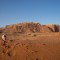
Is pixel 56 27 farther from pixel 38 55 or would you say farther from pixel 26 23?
pixel 38 55

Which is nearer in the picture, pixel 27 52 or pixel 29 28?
pixel 27 52

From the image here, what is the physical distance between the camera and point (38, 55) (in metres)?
11.1

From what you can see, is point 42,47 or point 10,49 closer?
point 10,49

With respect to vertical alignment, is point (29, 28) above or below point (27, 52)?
above

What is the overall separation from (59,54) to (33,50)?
76.0 inches

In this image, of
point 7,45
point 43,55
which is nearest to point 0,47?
point 7,45

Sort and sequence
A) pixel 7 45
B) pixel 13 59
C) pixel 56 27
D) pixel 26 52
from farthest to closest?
pixel 56 27
pixel 7 45
pixel 26 52
pixel 13 59

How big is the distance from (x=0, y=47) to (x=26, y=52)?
6.49 feet

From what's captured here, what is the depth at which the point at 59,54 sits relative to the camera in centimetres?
1169

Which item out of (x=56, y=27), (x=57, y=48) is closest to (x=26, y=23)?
(x=56, y=27)

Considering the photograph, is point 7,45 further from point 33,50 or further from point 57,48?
point 57,48

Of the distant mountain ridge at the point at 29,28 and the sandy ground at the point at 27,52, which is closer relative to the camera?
the sandy ground at the point at 27,52

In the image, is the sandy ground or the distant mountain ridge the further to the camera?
the distant mountain ridge

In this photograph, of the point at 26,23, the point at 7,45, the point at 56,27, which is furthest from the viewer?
A: the point at 56,27
